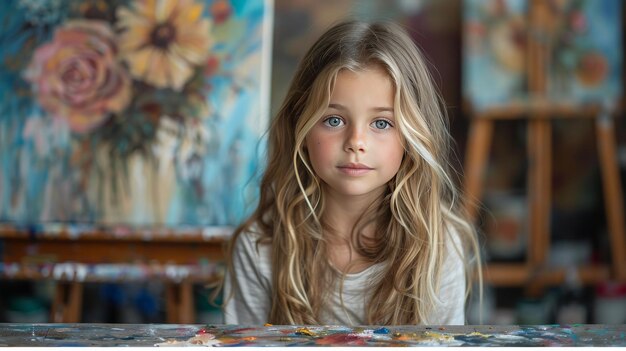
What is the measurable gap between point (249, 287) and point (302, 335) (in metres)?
0.53

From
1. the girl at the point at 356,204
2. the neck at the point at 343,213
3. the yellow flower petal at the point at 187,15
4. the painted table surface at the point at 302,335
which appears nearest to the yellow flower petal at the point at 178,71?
the yellow flower petal at the point at 187,15

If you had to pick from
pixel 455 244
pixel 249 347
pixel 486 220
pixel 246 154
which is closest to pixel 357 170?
pixel 455 244

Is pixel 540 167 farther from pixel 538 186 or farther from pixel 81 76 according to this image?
pixel 81 76

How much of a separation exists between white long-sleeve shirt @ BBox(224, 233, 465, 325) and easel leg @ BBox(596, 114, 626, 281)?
1976 mm

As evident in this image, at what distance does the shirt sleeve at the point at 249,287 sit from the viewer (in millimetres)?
1762

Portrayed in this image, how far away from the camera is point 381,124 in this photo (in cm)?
157

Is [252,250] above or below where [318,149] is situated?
below

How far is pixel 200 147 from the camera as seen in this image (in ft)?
10.1

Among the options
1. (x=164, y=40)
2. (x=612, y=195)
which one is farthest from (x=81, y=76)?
(x=612, y=195)

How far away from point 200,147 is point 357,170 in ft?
5.23

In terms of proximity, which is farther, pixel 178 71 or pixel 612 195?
pixel 612 195

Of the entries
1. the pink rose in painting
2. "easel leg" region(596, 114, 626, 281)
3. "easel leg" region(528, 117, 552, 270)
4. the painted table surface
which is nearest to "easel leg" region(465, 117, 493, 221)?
"easel leg" region(528, 117, 552, 270)

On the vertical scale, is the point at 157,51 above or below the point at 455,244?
above

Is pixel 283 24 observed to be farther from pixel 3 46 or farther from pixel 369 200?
pixel 369 200
